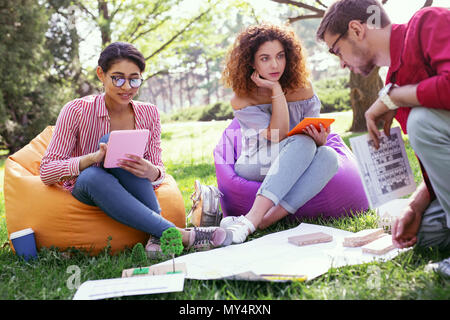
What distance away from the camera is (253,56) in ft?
9.55

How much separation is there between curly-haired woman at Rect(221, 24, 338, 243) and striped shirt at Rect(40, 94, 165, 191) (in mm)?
629

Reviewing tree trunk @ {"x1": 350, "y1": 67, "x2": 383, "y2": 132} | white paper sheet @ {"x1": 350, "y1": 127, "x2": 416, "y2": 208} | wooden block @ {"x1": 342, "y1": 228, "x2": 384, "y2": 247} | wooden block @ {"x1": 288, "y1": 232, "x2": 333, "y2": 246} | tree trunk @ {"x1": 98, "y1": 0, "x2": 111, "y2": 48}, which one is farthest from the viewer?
tree trunk @ {"x1": 98, "y1": 0, "x2": 111, "y2": 48}

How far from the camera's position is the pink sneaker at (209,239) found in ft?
7.57

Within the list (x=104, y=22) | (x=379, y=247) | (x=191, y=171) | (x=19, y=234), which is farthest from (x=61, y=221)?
(x=104, y=22)

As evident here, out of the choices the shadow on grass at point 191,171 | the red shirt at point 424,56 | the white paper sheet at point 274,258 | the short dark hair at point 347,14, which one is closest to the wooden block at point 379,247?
the white paper sheet at point 274,258

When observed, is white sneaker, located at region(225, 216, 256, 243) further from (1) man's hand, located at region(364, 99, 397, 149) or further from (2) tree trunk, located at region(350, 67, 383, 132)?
(2) tree trunk, located at region(350, 67, 383, 132)

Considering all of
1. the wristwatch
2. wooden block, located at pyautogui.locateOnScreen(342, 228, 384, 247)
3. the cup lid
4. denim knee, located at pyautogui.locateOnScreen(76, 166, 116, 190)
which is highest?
the wristwatch

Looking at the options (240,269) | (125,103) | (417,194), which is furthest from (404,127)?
(125,103)

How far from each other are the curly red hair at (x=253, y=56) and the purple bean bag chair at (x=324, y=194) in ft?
1.81

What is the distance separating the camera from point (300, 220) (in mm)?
2750

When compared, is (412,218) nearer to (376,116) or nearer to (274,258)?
(376,116)

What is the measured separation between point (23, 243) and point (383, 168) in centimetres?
185

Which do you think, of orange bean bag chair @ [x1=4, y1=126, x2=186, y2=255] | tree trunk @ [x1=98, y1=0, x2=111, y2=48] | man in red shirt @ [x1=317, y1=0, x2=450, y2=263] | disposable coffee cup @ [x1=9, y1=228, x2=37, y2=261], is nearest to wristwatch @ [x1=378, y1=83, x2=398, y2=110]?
man in red shirt @ [x1=317, y1=0, x2=450, y2=263]

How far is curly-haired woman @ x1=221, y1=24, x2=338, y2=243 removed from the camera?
251 centimetres
